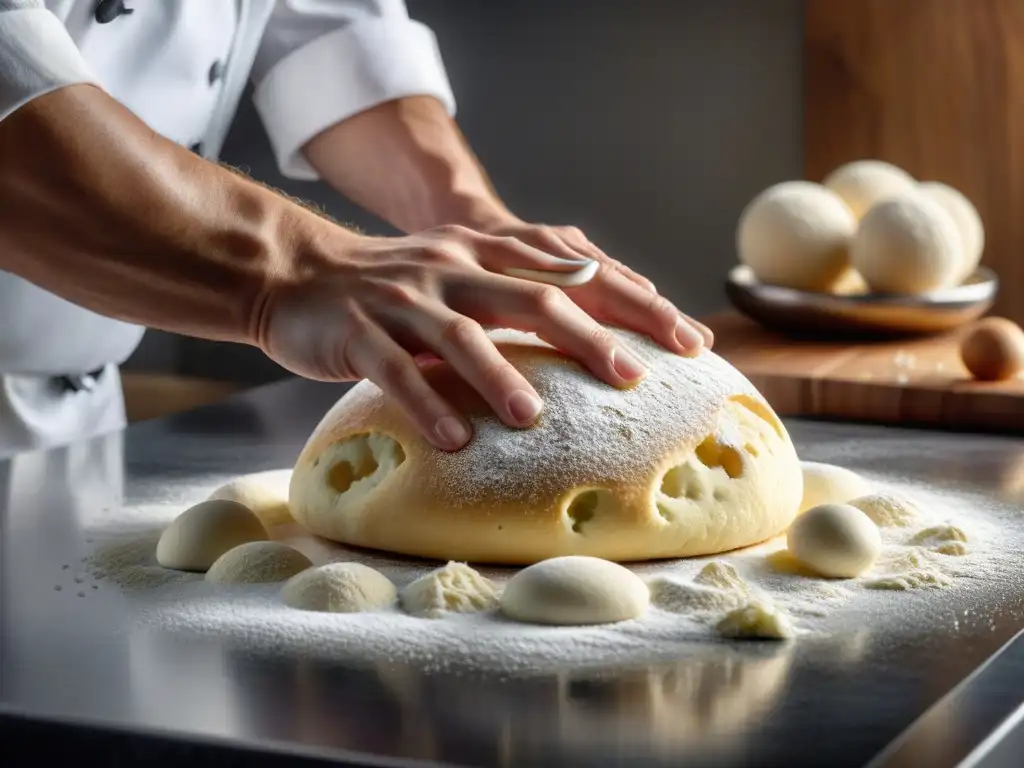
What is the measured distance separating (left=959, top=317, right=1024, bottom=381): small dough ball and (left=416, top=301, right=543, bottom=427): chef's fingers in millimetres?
747

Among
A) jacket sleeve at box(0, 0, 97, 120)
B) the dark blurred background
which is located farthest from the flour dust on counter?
the dark blurred background

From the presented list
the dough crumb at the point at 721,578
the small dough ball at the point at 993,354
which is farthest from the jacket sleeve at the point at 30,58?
the small dough ball at the point at 993,354

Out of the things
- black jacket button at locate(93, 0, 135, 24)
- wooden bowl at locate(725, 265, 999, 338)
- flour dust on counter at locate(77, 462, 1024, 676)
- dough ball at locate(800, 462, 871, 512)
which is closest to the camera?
flour dust on counter at locate(77, 462, 1024, 676)

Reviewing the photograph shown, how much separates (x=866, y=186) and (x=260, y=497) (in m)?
1.18

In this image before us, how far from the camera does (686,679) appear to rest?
849 millimetres

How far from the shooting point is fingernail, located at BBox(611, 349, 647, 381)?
1.12 metres

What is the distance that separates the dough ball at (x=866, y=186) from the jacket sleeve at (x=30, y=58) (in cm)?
125

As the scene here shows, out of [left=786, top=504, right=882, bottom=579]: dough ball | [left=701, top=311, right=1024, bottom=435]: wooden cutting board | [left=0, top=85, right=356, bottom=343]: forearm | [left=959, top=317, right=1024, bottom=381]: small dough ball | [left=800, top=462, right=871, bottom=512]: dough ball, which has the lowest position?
[left=701, top=311, right=1024, bottom=435]: wooden cutting board

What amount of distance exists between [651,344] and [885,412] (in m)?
0.54

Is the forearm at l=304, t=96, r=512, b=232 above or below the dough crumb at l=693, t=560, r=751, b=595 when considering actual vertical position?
above

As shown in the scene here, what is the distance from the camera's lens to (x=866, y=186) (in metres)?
2.13

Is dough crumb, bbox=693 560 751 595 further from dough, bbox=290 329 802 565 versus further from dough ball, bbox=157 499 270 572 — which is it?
dough ball, bbox=157 499 270 572

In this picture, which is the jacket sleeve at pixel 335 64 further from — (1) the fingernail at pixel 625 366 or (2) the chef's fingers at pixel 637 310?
(1) the fingernail at pixel 625 366

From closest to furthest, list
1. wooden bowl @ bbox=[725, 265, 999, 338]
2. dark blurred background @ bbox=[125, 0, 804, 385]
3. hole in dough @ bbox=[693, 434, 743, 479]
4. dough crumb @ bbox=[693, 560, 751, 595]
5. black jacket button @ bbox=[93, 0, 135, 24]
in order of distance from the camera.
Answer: dough crumb @ bbox=[693, 560, 751, 595] → hole in dough @ bbox=[693, 434, 743, 479] → black jacket button @ bbox=[93, 0, 135, 24] → wooden bowl @ bbox=[725, 265, 999, 338] → dark blurred background @ bbox=[125, 0, 804, 385]
